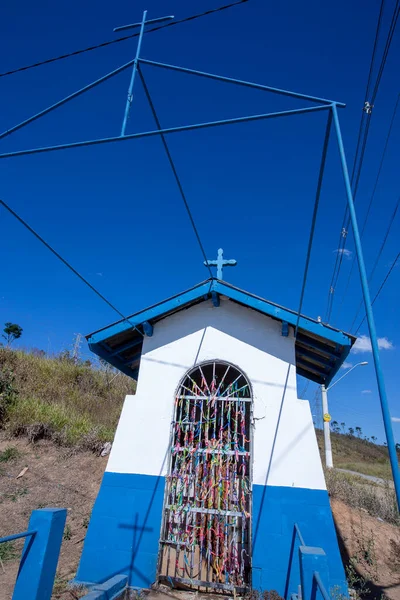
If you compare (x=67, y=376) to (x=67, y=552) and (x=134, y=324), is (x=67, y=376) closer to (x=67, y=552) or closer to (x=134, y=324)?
(x=67, y=552)

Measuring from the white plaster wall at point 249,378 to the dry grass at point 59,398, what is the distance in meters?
5.64

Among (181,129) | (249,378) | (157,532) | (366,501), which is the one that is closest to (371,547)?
(366,501)

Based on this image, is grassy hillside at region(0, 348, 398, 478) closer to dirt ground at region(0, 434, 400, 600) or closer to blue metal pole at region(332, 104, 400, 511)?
dirt ground at region(0, 434, 400, 600)

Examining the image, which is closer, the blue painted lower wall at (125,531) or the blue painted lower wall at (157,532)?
the blue painted lower wall at (157,532)

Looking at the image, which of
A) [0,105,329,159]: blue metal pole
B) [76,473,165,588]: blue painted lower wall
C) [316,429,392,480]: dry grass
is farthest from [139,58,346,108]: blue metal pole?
[316,429,392,480]: dry grass

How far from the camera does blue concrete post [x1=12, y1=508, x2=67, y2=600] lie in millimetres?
3221

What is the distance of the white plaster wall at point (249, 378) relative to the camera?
516 cm

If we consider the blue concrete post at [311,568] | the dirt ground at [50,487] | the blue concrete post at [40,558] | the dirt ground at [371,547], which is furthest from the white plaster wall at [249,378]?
the dirt ground at [371,547]

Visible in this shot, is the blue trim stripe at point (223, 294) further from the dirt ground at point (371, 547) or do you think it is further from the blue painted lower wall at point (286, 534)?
the dirt ground at point (371, 547)

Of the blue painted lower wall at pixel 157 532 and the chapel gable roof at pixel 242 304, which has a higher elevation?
the chapel gable roof at pixel 242 304

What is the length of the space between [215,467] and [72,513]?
15.9ft

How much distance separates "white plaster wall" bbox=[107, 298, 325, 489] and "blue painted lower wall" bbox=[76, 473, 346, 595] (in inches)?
8.4

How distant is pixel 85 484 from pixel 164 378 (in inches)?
209

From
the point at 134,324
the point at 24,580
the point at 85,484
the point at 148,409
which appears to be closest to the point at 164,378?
the point at 148,409
